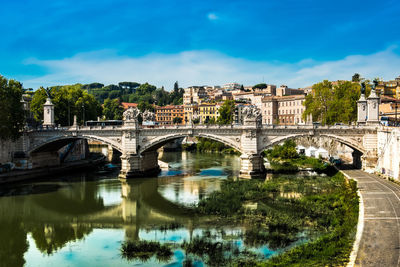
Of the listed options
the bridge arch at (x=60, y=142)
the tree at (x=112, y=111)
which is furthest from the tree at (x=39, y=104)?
the tree at (x=112, y=111)

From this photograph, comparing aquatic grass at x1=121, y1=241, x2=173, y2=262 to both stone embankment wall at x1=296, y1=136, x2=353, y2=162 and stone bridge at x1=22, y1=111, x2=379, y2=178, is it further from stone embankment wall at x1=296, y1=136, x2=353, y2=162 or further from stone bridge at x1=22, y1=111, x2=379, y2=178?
stone embankment wall at x1=296, y1=136, x2=353, y2=162

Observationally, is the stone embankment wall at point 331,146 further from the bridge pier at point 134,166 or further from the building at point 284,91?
the building at point 284,91

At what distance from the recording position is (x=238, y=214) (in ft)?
79.6

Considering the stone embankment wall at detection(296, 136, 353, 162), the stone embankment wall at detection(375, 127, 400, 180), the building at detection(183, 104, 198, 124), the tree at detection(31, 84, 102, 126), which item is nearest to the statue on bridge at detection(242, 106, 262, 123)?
the stone embankment wall at detection(375, 127, 400, 180)

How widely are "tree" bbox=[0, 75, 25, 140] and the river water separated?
5.69 meters

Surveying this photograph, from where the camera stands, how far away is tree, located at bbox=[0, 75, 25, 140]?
124ft

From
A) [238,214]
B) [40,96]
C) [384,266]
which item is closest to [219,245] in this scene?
[238,214]

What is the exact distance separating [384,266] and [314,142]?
49.5 metres

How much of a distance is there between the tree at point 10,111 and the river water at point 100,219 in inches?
224

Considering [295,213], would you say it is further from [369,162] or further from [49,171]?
[49,171]

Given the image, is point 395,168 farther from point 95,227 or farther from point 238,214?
point 95,227

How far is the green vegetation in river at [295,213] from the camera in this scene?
16125 millimetres

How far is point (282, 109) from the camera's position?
92.6m

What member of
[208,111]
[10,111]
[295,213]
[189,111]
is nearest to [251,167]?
[295,213]
